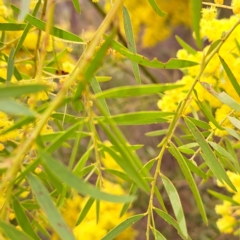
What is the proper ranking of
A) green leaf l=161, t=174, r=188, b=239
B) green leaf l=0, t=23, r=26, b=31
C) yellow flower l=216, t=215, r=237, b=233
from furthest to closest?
yellow flower l=216, t=215, r=237, b=233 < green leaf l=0, t=23, r=26, b=31 < green leaf l=161, t=174, r=188, b=239

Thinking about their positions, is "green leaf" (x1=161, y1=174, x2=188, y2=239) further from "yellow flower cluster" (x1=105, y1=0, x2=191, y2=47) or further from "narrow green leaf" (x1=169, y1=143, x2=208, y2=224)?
"yellow flower cluster" (x1=105, y1=0, x2=191, y2=47)

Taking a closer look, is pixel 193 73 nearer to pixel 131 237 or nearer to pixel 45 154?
pixel 45 154

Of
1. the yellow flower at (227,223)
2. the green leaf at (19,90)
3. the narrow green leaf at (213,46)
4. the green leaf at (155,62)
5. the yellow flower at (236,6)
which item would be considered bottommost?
the yellow flower at (227,223)

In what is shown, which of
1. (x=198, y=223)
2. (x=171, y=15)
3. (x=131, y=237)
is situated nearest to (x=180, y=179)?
(x=198, y=223)

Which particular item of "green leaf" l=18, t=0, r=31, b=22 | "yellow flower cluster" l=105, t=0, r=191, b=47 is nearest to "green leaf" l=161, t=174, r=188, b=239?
"green leaf" l=18, t=0, r=31, b=22

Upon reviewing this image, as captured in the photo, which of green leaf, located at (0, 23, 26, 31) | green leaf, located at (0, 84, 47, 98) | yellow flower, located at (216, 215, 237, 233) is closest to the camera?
green leaf, located at (0, 84, 47, 98)

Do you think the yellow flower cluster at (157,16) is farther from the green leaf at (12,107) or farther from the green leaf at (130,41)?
the green leaf at (12,107)

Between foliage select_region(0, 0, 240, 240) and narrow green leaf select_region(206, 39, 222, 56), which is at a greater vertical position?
narrow green leaf select_region(206, 39, 222, 56)

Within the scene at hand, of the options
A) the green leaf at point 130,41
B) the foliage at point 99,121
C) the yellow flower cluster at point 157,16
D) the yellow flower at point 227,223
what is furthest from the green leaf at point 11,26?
the yellow flower cluster at point 157,16
